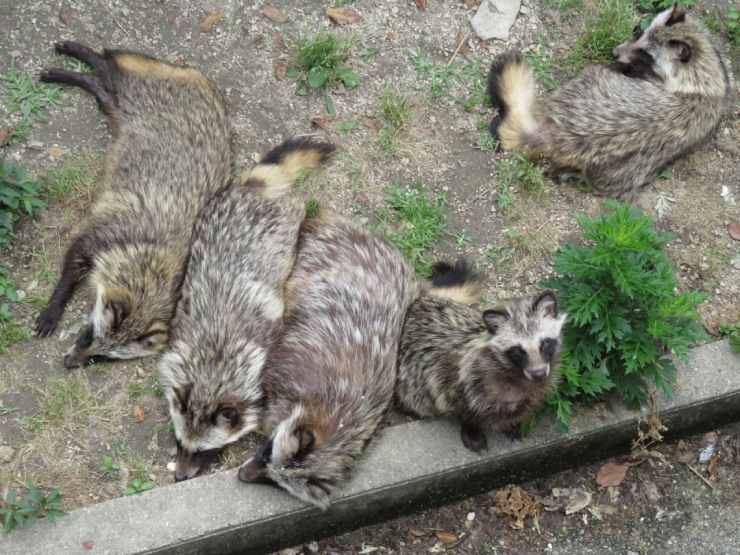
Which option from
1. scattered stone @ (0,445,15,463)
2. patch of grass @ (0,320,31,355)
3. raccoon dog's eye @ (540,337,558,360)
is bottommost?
scattered stone @ (0,445,15,463)

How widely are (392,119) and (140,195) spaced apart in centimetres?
165

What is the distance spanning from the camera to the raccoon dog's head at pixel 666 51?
556cm

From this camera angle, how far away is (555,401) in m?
4.44

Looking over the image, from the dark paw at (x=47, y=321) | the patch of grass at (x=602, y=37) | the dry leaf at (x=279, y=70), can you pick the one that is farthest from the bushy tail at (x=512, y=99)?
the dark paw at (x=47, y=321)

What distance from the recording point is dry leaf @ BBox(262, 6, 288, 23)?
559 cm

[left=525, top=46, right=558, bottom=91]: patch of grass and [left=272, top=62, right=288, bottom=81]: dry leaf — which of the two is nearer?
[left=272, top=62, right=288, bottom=81]: dry leaf

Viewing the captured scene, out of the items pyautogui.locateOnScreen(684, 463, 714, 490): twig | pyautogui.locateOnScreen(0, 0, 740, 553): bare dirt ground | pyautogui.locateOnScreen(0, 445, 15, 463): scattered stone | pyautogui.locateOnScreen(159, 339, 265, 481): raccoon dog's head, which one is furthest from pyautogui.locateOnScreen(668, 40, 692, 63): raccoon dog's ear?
pyautogui.locateOnScreen(0, 445, 15, 463): scattered stone

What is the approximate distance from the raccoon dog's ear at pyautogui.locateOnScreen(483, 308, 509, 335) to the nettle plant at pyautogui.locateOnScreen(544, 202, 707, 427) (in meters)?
0.34

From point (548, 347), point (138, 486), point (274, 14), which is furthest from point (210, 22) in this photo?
point (548, 347)

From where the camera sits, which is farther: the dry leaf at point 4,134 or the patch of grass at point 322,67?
the patch of grass at point 322,67

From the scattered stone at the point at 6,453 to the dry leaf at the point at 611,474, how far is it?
3174 millimetres

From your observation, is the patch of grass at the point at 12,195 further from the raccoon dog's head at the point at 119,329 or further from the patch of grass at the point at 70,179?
the raccoon dog's head at the point at 119,329

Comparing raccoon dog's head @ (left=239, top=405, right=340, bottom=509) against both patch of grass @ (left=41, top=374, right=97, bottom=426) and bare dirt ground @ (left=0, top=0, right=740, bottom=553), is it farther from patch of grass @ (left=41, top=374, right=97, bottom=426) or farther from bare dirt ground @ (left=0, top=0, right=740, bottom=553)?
patch of grass @ (left=41, top=374, right=97, bottom=426)

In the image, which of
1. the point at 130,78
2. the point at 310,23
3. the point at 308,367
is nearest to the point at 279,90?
the point at 310,23
